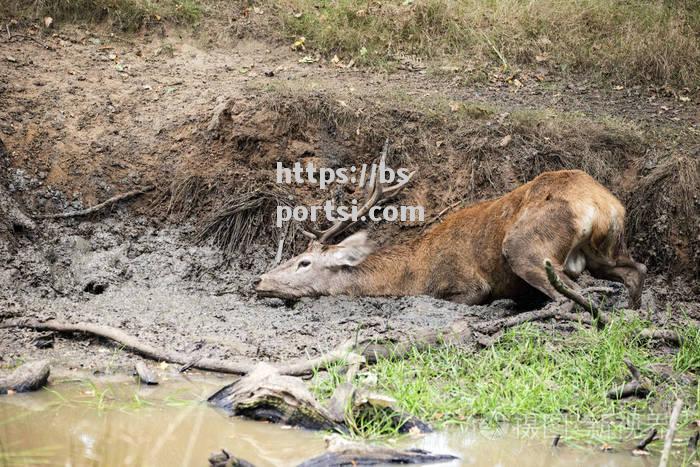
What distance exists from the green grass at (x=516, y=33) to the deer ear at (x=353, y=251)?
3.23 meters

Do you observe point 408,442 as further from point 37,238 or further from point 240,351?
point 37,238

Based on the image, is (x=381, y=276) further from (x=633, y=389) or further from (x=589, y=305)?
(x=633, y=389)

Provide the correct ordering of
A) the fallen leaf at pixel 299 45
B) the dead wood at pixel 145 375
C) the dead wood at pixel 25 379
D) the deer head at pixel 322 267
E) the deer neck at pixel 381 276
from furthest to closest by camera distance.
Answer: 1. the fallen leaf at pixel 299 45
2. the deer neck at pixel 381 276
3. the deer head at pixel 322 267
4. the dead wood at pixel 145 375
5. the dead wood at pixel 25 379

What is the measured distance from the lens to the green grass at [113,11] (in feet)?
34.4

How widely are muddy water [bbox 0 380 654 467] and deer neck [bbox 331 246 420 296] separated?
10.9 ft

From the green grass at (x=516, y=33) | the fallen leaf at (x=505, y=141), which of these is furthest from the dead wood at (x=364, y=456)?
the green grass at (x=516, y=33)

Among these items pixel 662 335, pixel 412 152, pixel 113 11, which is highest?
pixel 113 11

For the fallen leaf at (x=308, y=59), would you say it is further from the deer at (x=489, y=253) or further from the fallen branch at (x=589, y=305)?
the fallen branch at (x=589, y=305)

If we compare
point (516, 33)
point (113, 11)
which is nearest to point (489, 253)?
point (516, 33)

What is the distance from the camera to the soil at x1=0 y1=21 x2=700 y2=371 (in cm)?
778

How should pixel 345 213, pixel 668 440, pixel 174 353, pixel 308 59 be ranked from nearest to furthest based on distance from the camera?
1. pixel 668 440
2. pixel 174 353
3. pixel 345 213
4. pixel 308 59

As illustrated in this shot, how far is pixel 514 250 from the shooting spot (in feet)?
25.0

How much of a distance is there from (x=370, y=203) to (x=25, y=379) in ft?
13.4

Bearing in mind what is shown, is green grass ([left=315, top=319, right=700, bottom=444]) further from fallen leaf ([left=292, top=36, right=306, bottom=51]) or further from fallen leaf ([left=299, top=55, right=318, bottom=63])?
fallen leaf ([left=292, top=36, right=306, bottom=51])
